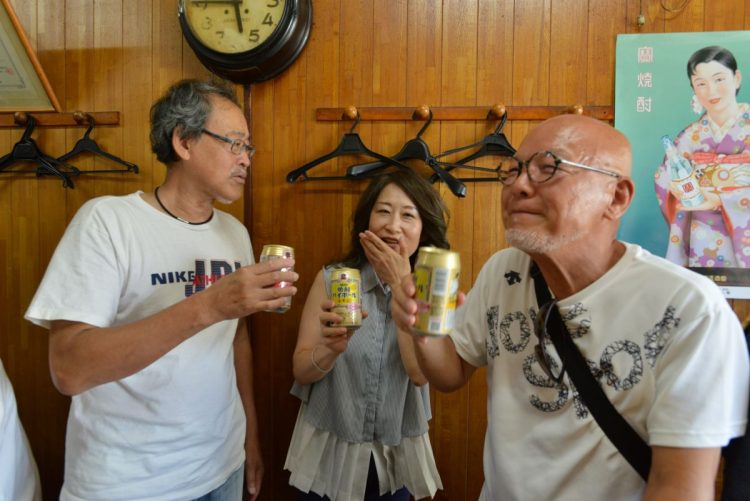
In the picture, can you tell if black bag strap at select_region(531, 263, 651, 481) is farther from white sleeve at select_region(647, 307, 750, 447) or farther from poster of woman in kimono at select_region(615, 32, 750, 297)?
poster of woman in kimono at select_region(615, 32, 750, 297)

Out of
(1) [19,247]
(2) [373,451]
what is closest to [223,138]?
(2) [373,451]

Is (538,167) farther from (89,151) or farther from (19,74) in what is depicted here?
(19,74)

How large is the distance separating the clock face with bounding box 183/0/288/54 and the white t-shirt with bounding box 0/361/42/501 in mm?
1369

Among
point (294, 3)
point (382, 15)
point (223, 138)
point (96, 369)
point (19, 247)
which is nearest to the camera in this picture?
point (96, 369)

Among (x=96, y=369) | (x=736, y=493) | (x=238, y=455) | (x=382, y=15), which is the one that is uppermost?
(x=382, y=15)

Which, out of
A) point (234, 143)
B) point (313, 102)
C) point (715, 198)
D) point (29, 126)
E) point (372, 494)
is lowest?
point (372, 494)

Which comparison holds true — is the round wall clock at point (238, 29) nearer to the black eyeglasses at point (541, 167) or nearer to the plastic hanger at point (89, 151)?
the plastic hanger at point (89, 151)

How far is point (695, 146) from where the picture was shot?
1637 mm

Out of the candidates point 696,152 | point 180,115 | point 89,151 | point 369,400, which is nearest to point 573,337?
point 369,400

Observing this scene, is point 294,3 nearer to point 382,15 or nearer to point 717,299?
point 382,15

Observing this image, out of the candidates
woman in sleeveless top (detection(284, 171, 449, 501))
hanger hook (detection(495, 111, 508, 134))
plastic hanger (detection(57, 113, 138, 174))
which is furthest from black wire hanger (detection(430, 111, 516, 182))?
plastic hanger (detection(57, 113, 138, 174))

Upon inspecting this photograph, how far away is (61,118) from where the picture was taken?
5.88 feet

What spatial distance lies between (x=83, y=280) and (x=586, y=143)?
1208mm

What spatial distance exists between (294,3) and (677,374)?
5.54 feet
